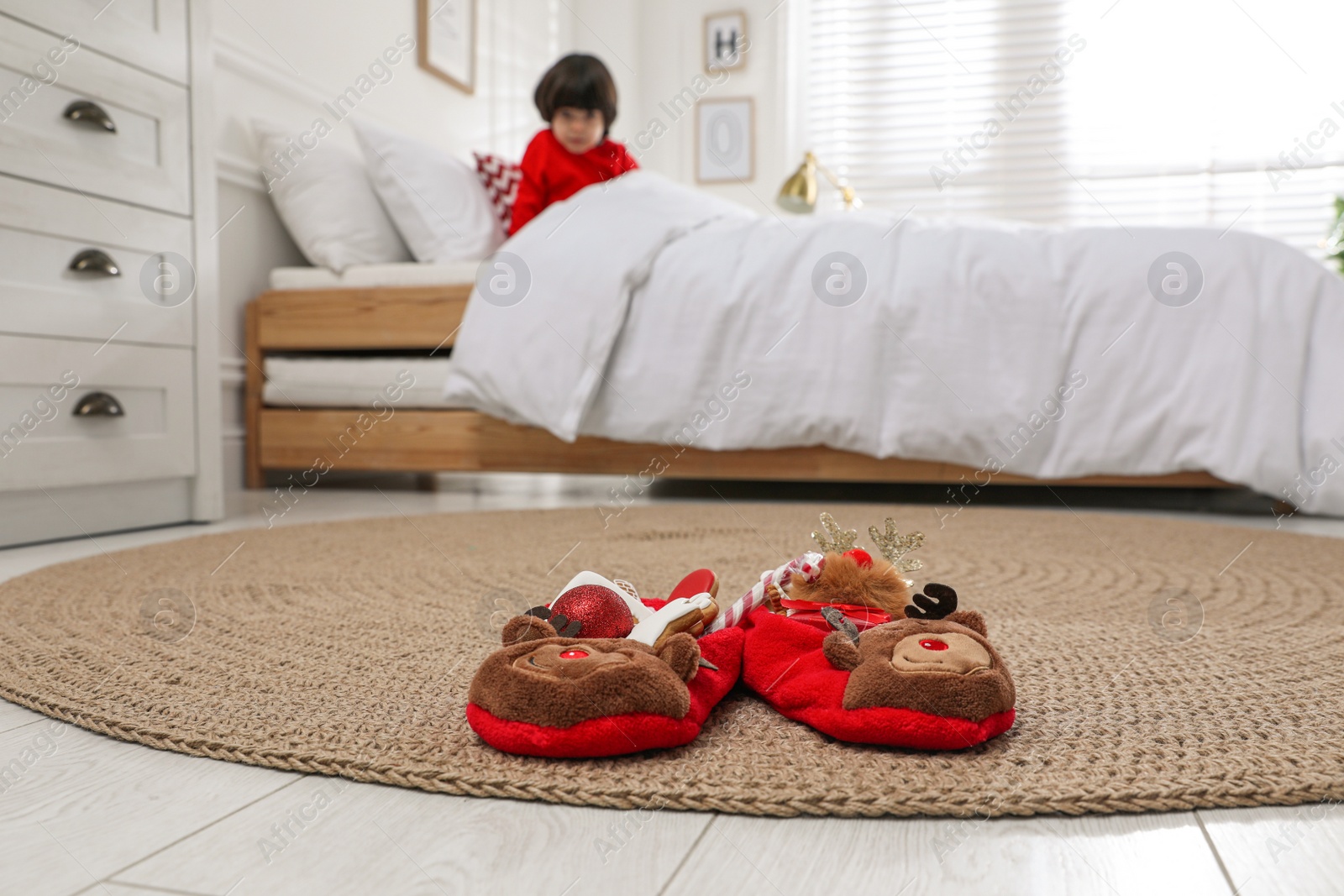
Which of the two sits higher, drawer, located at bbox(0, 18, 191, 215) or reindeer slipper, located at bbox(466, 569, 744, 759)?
drawer, located at bbox(0, 18, 191, 215)

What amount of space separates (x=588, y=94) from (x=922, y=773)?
220 cm

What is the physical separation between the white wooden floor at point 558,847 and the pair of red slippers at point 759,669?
58 millimetres

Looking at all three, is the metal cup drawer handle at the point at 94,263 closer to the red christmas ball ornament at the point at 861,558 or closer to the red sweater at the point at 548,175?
the red sweater at the point at 548,175

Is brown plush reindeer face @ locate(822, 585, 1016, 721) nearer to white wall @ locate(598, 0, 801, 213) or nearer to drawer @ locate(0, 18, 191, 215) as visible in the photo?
drawer @ locate(0, 18, 191, 215)

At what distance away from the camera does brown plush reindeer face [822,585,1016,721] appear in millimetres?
584

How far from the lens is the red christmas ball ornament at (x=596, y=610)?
0.72 meters

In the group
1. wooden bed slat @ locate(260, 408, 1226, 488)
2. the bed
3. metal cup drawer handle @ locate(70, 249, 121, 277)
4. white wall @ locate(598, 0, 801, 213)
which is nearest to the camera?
metal cup drawer handle @ locate(70, 249, 121, 277)

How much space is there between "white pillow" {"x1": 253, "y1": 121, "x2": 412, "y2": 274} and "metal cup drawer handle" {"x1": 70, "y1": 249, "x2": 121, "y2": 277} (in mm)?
824

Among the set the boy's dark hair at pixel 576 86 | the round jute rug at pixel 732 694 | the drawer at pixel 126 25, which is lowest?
the round jute rug at pixel 732 694

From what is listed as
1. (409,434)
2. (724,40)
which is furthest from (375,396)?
(724,40)

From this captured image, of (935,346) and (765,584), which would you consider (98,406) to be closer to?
(765,584)

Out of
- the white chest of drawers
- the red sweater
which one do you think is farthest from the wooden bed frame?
the white chest of drawers

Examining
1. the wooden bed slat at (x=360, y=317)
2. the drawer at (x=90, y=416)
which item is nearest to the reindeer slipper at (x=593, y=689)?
the drawer at (x=90, y=416)

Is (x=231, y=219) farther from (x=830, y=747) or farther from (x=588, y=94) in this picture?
(x=830, y=747)
